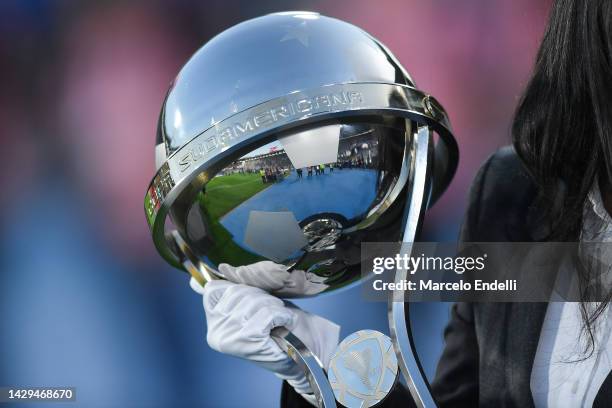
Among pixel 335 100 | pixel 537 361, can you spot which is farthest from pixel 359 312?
pixel 335 100

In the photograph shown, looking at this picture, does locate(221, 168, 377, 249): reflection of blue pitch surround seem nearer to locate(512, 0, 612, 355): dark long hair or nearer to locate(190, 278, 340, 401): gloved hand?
locate(190, 278, 340, 401): gloved hand

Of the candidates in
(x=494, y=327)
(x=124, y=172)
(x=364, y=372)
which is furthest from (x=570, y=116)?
(x=124, y=172)

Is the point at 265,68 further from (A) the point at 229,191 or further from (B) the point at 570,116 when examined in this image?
(B) the point at 570,116

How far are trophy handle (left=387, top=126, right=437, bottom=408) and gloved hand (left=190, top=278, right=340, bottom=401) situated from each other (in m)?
0.13

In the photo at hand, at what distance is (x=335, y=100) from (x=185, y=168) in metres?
0.14

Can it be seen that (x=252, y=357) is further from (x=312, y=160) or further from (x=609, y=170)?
(x=609, y=170)

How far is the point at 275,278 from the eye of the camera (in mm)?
723

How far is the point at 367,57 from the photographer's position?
655mm

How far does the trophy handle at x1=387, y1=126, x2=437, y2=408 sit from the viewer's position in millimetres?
621

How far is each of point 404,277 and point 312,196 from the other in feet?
0.36

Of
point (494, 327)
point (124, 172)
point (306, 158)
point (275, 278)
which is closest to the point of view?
point (306, 158)

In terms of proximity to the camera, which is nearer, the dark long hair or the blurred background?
the dark long hair

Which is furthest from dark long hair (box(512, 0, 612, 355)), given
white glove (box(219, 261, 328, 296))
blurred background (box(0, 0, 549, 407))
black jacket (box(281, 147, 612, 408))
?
blurred background (box(0, 0, 549, 407))

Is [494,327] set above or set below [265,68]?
below
